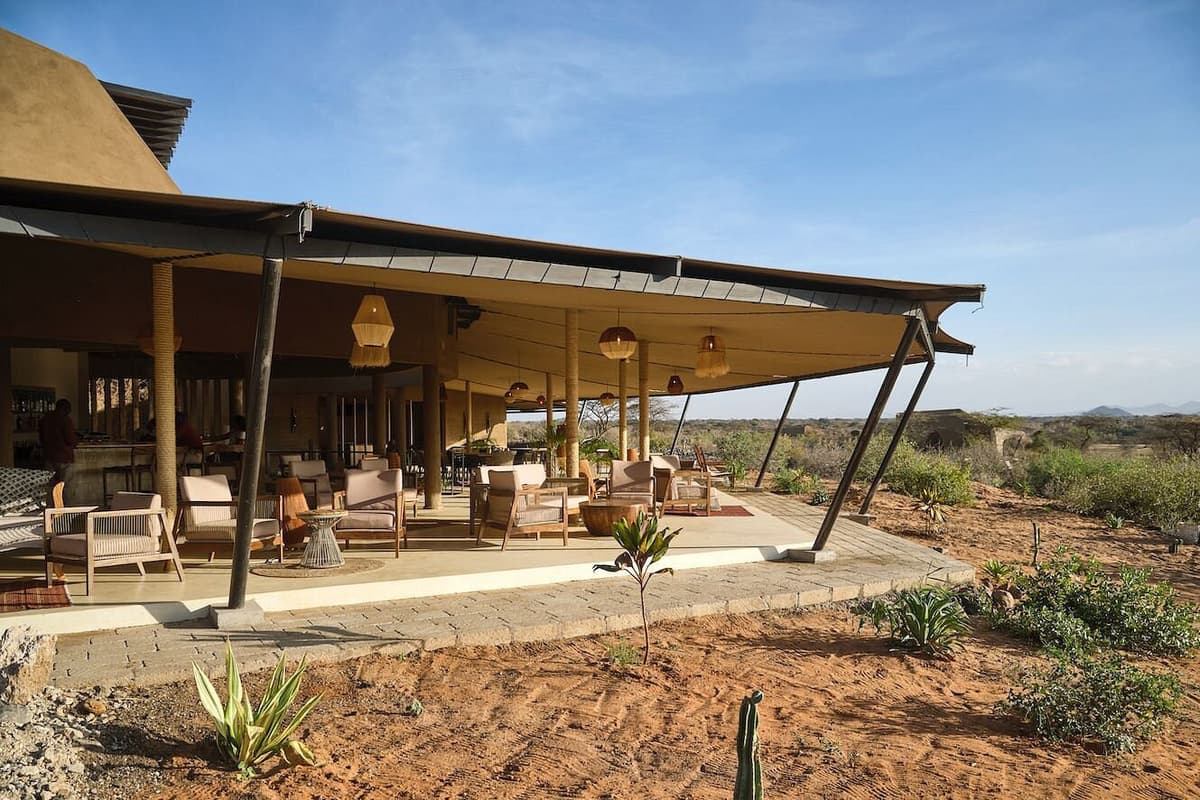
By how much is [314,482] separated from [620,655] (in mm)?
5266

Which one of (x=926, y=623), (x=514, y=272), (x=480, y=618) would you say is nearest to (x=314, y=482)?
(x=480, y=618)

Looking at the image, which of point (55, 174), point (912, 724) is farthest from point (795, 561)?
point (55, 174)

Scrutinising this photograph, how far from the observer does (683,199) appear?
1485 centimetres

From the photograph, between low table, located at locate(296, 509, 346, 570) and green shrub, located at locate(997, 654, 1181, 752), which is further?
low table, located at locate(296, 509, 346, 570)

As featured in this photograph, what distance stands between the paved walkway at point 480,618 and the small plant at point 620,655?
365 mm

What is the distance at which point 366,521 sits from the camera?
7250 mm

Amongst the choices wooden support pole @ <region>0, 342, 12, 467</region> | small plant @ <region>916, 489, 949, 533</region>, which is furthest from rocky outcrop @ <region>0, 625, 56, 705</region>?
small plant @ <region>916, 489, 949, 533</region>

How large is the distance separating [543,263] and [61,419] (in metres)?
6.60

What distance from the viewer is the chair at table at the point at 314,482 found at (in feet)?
27.9

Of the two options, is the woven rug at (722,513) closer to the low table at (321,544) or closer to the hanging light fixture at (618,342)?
the hanging light fixture at (618,342)

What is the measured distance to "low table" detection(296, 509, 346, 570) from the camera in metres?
6.73

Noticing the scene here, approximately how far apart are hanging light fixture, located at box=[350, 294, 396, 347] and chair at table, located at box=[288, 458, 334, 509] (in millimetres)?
1885

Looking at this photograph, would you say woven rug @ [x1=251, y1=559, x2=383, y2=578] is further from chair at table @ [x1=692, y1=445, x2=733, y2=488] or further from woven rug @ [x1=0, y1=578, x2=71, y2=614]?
chair at table @ [x1=692, y1=445, x2=733, y2=488]

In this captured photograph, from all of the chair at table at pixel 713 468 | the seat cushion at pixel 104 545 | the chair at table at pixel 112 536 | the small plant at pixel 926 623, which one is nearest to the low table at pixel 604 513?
the small plant at pixel 926 623
